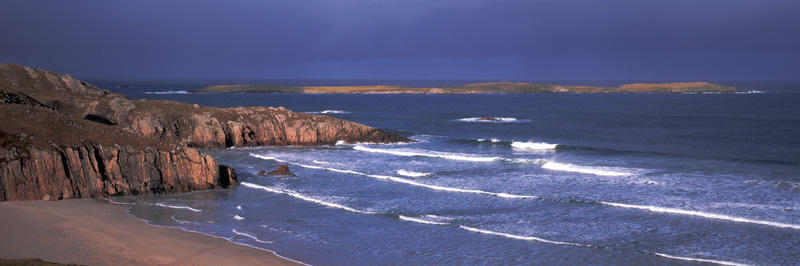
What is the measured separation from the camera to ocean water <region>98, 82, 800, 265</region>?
19.1 m

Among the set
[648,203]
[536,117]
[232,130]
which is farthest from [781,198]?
[536,117]

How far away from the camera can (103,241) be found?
62.4 ft

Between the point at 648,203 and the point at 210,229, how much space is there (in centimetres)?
1670

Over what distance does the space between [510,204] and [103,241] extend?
14745 millimetres

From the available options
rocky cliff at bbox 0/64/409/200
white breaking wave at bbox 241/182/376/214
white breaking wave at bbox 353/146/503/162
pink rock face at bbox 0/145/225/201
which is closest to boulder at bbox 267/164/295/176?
white breaking wave at bbox 241/182/376/214

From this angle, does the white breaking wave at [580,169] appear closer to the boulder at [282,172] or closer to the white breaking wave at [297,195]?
the boulder at [282,172]

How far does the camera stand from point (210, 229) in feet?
69.5

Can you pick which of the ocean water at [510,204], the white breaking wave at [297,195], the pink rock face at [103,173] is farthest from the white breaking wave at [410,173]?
the pink rock face at [103,173]

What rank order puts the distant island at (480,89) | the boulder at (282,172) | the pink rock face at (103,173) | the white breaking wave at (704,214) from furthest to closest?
the distant island at (480,89) → the boulder at (282,172) → the pink rock face at (103,173) → the white breaking wave at (704,214)

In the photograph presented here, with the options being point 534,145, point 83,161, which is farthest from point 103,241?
point 534,145

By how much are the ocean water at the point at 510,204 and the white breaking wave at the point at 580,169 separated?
0.25m

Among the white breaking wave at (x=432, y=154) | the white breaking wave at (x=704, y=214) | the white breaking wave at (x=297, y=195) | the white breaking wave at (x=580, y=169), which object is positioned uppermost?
the white breaking wave at (x=704, y=214)

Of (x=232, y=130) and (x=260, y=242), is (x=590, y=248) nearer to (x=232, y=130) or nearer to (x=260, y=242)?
(x=260, y=242)

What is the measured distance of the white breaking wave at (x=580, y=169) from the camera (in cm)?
3329
